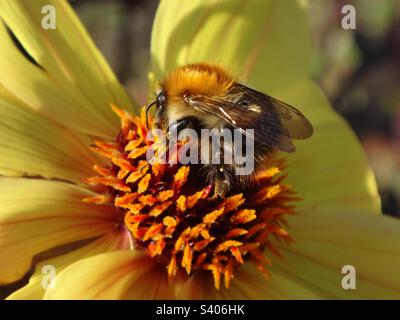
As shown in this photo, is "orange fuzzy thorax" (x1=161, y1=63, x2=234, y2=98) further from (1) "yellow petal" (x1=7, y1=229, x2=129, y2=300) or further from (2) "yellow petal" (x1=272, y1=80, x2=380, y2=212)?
(2) "yellow petal" (x1=272, y1=80, x2=380, y2=212)

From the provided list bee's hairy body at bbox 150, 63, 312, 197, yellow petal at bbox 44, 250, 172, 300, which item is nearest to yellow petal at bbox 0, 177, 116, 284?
yellow petal at bbox 44, 250, 172, 300

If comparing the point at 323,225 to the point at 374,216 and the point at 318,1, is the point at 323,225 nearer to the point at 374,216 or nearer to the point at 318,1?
the point at 374,216

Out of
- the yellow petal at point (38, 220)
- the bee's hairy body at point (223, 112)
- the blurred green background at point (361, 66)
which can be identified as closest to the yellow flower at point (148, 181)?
the yellow petal at point (38, 220)

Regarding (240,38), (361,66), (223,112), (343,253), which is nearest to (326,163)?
(343,253)

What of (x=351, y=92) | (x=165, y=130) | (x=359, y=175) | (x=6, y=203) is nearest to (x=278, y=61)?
(x=359, y=175)

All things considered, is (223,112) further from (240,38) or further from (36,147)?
(240,38)

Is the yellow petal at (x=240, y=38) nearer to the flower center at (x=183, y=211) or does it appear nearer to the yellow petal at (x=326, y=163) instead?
the yellow petal at (x=326, y=163)
